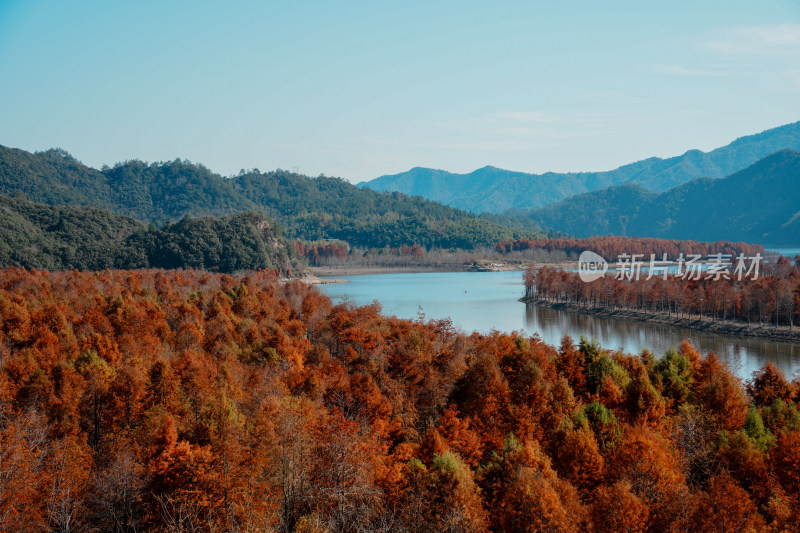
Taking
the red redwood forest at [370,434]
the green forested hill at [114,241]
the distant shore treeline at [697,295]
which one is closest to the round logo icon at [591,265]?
the distant shore treeline at [697,295]

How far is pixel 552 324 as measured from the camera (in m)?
46.8

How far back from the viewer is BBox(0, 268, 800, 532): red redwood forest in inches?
469

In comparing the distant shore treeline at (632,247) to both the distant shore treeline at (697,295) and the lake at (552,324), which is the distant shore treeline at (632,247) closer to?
the lake at (552,324)

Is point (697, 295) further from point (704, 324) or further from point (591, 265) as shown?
point (591, 265)

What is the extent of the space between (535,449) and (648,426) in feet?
17.4

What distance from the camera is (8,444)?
1311cm

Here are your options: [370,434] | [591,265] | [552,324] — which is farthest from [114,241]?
[370,434]

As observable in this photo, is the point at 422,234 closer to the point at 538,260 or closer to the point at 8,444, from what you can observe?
the point at 538,260

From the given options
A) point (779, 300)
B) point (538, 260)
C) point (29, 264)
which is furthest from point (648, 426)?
point (538, 260)

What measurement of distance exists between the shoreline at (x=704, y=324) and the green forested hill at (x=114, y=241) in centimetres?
4140

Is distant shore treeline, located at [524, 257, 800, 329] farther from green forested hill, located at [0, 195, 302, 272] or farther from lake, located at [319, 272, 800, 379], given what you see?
green forested hill, located at [0, 195, 302, 272]

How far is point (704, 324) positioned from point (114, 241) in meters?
61.2

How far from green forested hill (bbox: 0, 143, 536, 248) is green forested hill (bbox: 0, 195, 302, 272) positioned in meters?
Answer: 51.6

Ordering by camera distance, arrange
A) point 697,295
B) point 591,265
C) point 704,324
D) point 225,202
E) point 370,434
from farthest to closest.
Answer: point 225,202, point 591,265, point 697,295, point 704,324, point 370,434
